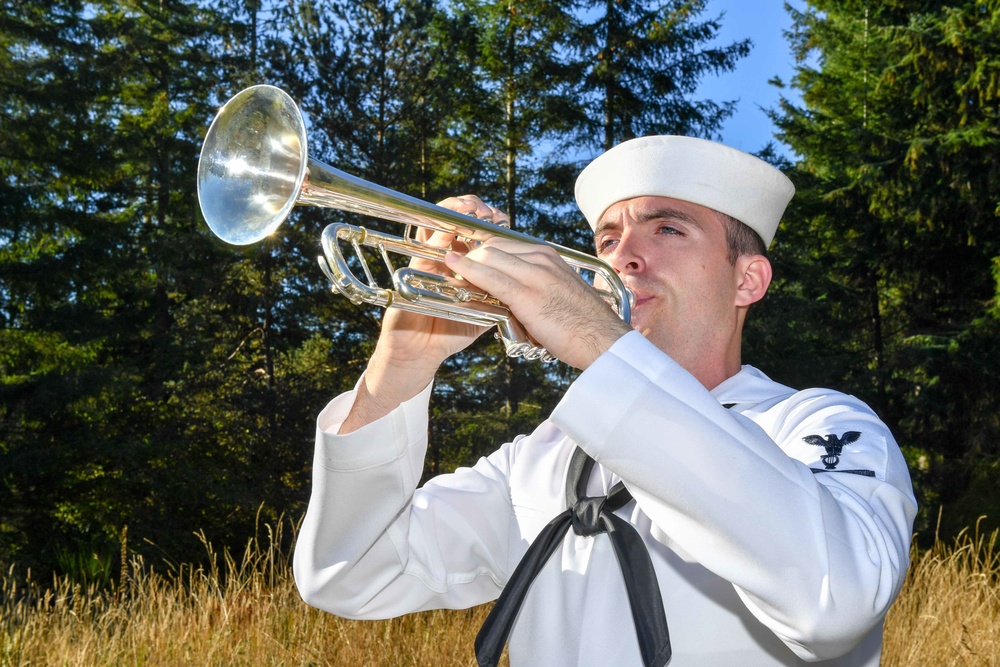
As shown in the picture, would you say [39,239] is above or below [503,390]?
above

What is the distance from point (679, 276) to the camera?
95.2 inches

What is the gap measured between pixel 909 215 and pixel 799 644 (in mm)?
16735

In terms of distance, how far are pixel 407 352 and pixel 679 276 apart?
74 centimetres

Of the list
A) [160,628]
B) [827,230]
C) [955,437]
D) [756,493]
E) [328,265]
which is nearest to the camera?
[756,493]

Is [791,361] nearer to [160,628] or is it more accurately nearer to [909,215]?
[909,215]

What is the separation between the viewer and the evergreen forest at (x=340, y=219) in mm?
15227

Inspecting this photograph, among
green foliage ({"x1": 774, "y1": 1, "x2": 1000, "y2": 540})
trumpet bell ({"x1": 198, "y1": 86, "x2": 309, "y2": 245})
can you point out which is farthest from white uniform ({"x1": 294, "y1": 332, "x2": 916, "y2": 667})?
green foliage ({"x1": 774, "y1": 1, "x2": 1000, "y2": 540})

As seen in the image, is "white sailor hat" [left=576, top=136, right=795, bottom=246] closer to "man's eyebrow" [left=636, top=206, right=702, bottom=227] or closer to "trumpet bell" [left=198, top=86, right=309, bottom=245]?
"man's eyebrow" [left=636, top=206, right=702, bottom=227]

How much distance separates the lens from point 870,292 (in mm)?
19000

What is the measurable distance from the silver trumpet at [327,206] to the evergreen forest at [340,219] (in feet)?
41.7

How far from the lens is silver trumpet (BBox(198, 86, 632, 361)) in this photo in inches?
77.7

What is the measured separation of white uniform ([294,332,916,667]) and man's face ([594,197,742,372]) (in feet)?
0.55

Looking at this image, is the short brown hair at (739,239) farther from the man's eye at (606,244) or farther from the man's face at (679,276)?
the man's eye at (606,244)

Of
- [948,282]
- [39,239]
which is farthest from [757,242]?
[948,282]
